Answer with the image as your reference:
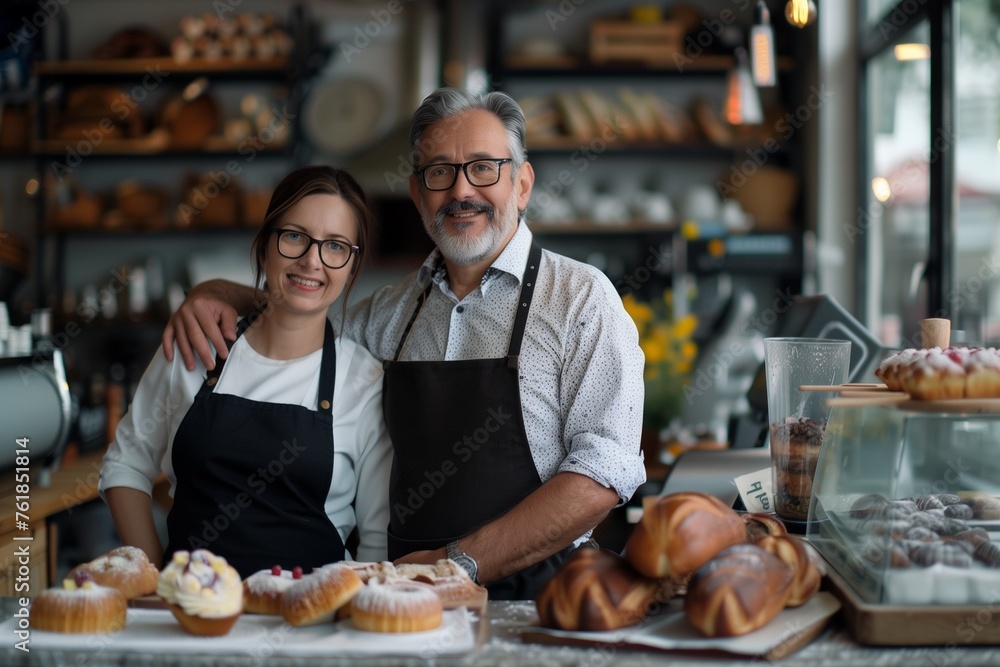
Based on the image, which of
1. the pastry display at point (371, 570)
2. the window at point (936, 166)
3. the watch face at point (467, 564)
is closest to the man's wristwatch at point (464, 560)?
the watch face at point (467, 564)

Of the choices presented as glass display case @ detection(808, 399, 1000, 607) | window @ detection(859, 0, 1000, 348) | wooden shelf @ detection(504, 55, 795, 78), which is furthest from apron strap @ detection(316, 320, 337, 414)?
wooden shelf @ detection(504, 55, 795, 78)

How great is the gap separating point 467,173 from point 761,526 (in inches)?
36.6

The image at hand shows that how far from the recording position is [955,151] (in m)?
3.27

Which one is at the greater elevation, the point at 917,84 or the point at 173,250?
the point at 917,84

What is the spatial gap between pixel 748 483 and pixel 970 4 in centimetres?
233

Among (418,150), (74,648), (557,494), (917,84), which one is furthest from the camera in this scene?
(917,84)

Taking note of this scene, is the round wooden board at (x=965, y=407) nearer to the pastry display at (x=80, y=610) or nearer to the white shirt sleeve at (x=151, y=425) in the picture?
the pastry display at (x=80, y=610)

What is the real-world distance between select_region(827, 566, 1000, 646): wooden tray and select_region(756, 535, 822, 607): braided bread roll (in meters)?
0.10

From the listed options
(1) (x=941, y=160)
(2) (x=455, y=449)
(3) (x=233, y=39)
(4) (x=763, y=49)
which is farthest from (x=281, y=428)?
(3) (x=233, y=39)

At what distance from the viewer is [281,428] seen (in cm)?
181

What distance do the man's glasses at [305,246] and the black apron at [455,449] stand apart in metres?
0.26

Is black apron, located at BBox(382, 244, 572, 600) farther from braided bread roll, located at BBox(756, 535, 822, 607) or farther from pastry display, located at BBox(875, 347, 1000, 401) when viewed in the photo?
pastry display, located at BBox(875, 347, 1000, 401)

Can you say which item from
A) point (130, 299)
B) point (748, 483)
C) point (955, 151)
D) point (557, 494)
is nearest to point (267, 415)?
point (557, 494)

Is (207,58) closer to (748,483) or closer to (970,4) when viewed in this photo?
(970,4)
